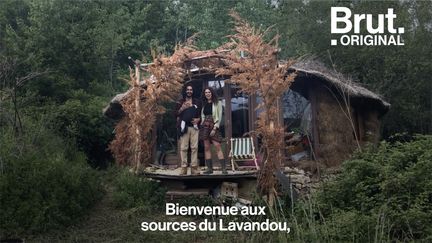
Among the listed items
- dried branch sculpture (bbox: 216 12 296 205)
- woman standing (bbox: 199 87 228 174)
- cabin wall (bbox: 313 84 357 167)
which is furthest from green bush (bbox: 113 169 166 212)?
cabin wall (bbox: 313 84 357 167)

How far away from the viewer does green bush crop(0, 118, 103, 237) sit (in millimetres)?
8555

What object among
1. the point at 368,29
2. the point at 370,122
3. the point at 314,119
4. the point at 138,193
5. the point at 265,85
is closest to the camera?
the point at 265,85

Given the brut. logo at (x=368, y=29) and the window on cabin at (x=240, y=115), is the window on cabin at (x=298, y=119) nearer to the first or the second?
the window on cabin at (x=240, y=115)

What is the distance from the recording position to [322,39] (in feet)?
50.3

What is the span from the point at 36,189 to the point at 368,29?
309 inches

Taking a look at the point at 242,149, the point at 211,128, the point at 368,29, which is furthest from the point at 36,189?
the point at 368,29

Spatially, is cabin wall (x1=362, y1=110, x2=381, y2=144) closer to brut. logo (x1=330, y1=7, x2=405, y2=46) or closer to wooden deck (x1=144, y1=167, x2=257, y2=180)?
brut. logo (x1=330, y1=7, x2=405, y2=46)

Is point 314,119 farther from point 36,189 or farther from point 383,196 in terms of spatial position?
point 36,189

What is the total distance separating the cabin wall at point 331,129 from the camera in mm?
11805

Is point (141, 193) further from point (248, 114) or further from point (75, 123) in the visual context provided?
point (75, 123)

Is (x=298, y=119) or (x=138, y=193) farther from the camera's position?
(x=298, y=119)

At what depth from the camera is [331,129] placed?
39.0ft

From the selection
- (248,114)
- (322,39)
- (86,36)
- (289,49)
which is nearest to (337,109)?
(248,114)

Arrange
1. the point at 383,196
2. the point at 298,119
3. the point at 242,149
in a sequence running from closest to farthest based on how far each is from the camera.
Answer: the point at 383,196
the point at 242,149
the point at 298,119
